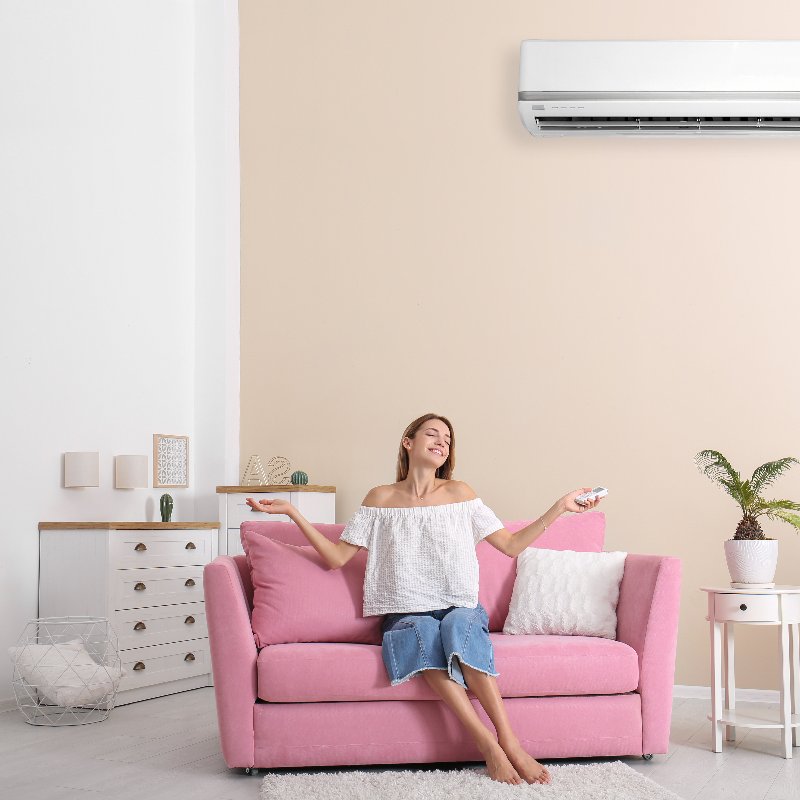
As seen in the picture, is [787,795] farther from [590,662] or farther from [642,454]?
[642,454]

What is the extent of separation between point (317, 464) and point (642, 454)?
151 centimetres

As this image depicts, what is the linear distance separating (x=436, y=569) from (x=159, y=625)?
1.73 m

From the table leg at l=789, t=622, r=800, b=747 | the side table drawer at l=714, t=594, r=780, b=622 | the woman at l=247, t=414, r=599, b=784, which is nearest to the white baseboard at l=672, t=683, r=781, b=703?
the table leg at l=789, t=622, r=800, b=747

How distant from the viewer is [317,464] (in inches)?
197

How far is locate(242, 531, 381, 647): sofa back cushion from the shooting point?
131 inches

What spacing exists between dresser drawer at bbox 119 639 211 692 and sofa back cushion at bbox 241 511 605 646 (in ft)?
3.71

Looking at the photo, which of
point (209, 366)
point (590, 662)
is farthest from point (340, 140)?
point (590, 662)

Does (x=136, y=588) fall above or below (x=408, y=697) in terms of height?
above

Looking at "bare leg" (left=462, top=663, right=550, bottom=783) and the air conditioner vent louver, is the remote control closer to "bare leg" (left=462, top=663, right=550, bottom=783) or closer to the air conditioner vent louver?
"bare leg" (left=462, top=663, right=550, bottom=783)

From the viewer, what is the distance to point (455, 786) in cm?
292

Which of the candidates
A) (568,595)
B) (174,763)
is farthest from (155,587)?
(568,595)

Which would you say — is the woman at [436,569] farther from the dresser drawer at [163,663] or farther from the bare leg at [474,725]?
the dresser drawer at [163,663]

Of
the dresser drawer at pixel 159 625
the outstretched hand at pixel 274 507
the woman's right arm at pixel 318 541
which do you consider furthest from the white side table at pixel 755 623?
the dresser drawer at pixel 159 625

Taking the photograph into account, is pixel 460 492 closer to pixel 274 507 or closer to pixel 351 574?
pixel 351 574
